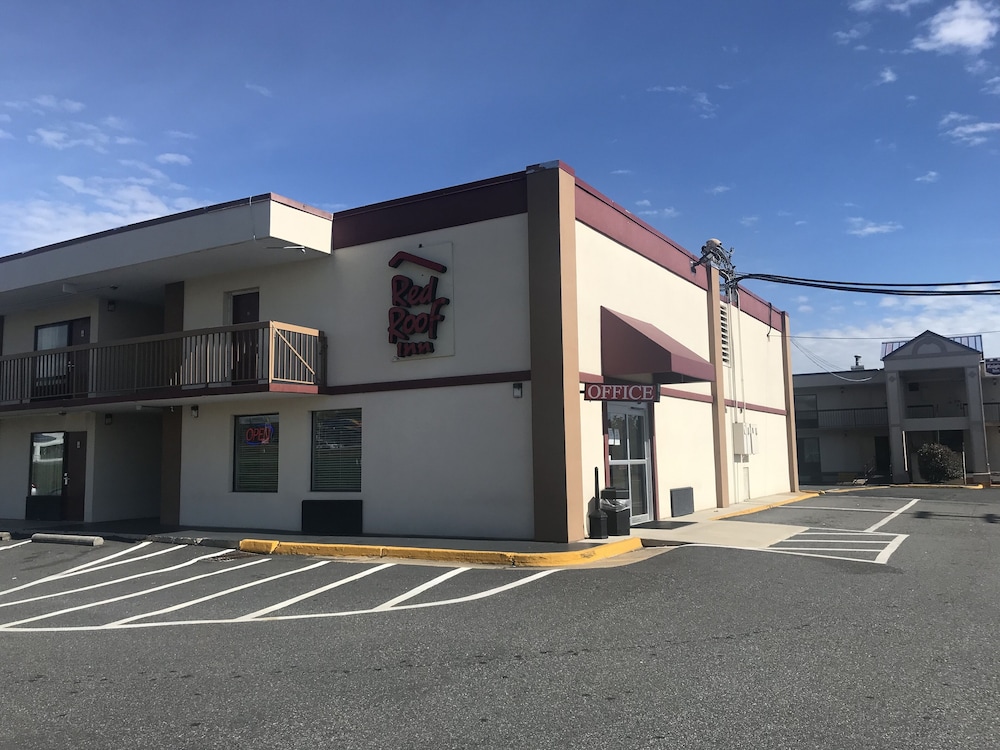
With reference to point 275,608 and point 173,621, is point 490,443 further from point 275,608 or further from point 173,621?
point 173,621

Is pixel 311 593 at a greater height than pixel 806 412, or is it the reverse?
pixel 806 412

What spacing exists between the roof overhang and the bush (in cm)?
3105

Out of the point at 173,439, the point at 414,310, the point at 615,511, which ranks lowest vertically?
the point at 615,511

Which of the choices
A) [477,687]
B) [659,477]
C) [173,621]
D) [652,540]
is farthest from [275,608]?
[659,477]

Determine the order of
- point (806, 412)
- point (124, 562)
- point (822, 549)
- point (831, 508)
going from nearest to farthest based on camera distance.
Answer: point (822, 549), point (124, 562), point (831, 508), point (806, 412)

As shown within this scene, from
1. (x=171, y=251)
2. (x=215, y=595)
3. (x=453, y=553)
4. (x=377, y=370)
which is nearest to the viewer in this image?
(x=215, y=595)

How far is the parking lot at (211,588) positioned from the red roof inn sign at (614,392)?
397 centimetres

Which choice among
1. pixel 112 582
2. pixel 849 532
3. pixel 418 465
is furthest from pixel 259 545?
pixel 849 532

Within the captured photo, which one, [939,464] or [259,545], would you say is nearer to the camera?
[259,545]

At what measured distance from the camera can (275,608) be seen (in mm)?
8867

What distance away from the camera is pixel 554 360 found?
13.2 metres

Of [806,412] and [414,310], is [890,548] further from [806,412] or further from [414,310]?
[806,412]

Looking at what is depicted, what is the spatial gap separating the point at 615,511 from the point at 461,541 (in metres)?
2.69

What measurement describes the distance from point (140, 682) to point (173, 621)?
95.5 inches
